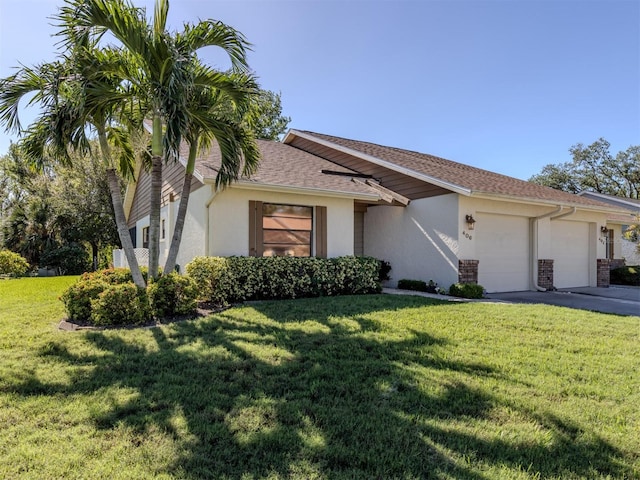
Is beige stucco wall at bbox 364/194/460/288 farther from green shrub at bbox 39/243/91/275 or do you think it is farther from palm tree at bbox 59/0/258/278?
green shrub at bbox 39/243/91/275

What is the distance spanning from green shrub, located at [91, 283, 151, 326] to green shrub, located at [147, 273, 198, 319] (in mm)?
211

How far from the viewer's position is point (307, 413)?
3096 millimetres

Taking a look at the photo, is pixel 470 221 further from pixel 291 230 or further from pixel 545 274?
pixel 291 230

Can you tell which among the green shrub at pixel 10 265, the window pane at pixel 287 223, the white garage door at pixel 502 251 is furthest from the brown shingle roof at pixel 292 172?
the green shrub at pixel 10 265

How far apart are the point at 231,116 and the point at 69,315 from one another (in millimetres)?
4971

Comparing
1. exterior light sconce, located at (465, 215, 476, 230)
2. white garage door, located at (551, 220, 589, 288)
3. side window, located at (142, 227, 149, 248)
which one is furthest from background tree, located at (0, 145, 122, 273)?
white garage door, located at (551, 220, 589, 288)

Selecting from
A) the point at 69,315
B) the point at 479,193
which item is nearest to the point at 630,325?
the point at 479,193

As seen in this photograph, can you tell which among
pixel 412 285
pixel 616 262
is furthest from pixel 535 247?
pixel 616 262

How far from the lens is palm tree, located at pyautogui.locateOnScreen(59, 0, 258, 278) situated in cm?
610

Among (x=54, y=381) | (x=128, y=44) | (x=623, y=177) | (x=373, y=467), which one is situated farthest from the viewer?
(x=623, y=177)

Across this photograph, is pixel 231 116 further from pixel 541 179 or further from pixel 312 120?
pixel 541 179

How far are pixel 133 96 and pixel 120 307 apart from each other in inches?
159

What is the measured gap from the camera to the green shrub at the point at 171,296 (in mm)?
6586

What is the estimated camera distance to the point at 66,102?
20.7ft
